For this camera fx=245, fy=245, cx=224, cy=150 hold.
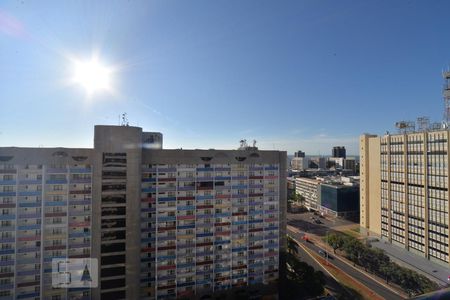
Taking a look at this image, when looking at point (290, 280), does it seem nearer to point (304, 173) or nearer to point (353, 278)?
point (353, 278)

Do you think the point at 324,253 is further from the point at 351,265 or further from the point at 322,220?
the point at 322,220

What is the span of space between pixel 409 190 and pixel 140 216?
5910 cm

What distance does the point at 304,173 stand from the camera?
148 meters

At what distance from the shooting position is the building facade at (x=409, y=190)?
163 feet

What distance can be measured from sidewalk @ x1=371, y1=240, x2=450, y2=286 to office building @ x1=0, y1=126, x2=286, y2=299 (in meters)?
28.9

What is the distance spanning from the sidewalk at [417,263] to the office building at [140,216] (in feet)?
94.7

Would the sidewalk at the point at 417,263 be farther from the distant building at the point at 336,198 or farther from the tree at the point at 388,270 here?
the distant building at the point at 336,198

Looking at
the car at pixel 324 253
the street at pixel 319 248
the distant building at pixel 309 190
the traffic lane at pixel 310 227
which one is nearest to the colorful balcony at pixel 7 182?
the street at pixel 319 248

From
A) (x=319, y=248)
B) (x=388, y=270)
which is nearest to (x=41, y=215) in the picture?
(x=388, y=270)

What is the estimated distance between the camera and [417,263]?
2016 inches

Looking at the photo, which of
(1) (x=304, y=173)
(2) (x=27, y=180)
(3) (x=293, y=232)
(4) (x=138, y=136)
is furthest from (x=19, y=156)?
(1) (x=304, y=173)

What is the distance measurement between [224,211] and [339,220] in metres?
68.9


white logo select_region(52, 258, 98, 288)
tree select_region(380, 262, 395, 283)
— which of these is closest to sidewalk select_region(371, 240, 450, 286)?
tree select_region(380, 262, 395, 283)

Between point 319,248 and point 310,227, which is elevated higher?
point 310,227
